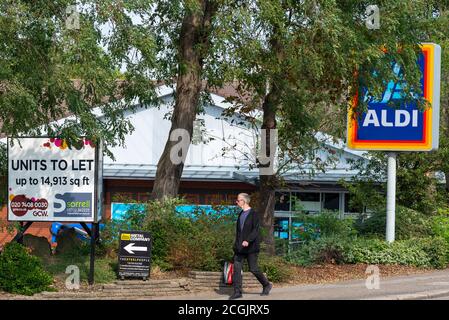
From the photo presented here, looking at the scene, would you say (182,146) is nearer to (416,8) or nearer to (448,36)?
(416,8)

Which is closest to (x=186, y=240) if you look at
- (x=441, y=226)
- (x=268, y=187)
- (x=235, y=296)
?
(x=235, y=296)

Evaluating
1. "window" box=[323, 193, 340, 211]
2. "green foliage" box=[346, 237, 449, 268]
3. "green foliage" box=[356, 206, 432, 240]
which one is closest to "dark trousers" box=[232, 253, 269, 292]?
"green foliage" box=[346, 237, 449, 268]

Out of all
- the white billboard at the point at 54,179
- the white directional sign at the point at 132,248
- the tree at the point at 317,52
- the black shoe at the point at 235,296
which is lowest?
the black shoe at the point at 235,296

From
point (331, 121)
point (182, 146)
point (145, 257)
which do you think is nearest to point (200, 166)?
point (331, 121)

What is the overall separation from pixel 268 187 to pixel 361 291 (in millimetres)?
5488

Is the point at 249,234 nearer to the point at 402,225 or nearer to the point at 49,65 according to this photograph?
the point at 49,65

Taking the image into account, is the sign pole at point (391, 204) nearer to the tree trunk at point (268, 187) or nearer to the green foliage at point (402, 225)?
the green foliage at point (402, 225)

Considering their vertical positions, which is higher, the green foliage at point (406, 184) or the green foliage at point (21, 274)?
→ the green foliage at point (406, 184)

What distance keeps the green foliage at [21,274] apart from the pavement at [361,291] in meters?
Result: 1.92

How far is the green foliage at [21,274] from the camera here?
14773mm

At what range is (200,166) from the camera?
36.3 meters

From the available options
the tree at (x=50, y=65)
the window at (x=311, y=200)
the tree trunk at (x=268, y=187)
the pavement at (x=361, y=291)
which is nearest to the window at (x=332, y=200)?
the window at (x=311, y=200)

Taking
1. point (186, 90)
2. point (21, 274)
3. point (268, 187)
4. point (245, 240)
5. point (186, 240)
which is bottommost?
point (21, 274)

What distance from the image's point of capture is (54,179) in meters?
16.3
